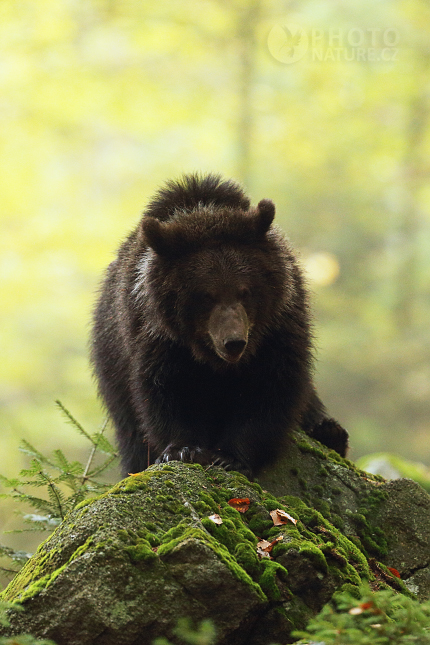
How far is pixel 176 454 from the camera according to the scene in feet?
14.6

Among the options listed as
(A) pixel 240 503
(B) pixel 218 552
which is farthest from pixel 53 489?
(B) pixel 218 552

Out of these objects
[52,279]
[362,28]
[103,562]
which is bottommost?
[103,562]

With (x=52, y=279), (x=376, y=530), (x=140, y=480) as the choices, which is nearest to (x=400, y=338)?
(x=52, y=279)

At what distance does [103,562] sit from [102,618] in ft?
0.75

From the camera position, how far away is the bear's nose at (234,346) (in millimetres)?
4168

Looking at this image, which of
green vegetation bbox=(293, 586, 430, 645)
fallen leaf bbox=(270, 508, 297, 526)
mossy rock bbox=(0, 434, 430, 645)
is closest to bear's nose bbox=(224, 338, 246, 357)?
mossy rock bbox=(0, 434, 430, 645)

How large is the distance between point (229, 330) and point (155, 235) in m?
0.92

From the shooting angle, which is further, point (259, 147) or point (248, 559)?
point (259, 147)

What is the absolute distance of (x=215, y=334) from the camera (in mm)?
4355

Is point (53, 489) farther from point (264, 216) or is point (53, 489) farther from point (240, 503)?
point (264, 216)

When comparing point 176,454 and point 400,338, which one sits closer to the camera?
point 176,454

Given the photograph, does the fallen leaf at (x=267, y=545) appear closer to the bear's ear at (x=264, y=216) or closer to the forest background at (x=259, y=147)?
the bear's ear at (x=264, y=216)

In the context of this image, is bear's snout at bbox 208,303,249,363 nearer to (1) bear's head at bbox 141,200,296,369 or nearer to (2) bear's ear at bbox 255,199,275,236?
(1) bear's head at bbox 141,200,296,369

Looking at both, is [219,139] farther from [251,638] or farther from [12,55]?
[251,638]
